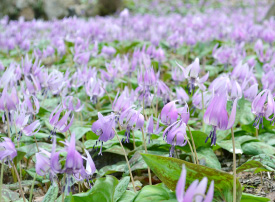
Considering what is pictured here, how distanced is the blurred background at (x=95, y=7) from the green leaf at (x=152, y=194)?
832 centimetres

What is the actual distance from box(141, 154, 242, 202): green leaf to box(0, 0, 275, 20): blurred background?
827 cm

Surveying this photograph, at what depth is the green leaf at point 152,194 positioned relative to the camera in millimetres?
1463

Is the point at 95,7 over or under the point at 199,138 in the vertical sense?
over

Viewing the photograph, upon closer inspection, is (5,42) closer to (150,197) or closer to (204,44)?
(204,44)

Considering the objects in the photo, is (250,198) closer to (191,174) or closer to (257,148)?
(191,174)

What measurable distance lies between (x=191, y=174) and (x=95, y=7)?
48.5ft

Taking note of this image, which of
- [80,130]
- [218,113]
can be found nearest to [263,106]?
[218,113]

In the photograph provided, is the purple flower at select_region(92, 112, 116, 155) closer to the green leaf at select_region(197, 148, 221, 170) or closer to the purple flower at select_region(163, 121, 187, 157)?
the purple flower at select_region(163, 121, 187, 157)

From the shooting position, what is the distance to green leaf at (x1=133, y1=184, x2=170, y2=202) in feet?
4.80

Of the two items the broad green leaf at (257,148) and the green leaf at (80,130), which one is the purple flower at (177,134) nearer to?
the broad green leaf at (257,148)

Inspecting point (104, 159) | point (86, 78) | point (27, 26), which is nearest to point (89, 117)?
point (86, 78)

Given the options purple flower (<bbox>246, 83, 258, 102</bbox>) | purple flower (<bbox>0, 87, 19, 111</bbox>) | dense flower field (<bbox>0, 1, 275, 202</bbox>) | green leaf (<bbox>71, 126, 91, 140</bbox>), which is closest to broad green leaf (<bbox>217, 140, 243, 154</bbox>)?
dense flower field (<bbox>0, 1, 275, 202</bbox>)

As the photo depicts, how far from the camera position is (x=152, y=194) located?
1.50 metres

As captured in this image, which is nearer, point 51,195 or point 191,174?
point 191,174
